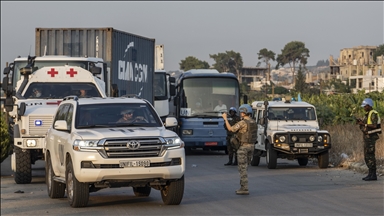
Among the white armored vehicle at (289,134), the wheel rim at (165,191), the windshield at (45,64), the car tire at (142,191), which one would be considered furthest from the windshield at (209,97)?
the wheel rim at (165,191)

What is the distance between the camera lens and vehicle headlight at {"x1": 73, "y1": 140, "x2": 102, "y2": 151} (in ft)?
38.5

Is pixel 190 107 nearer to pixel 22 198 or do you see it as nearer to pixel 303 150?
pixel 303 150

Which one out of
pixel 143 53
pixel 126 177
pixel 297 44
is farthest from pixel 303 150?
pixel 297 44

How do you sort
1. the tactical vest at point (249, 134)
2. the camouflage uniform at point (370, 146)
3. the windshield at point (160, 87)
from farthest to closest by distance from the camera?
the windshield at point (160, 87)
the camouflage uniform at point (370, 146)
the tactical vest at point (249, 134)

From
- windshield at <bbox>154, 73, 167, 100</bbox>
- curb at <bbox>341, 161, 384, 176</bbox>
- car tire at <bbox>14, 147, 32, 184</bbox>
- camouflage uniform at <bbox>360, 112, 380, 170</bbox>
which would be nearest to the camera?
camouflage uniform at <bbox>360, 112, 380, 170</bbox>

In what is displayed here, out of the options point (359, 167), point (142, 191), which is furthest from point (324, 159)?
point (142, 191)

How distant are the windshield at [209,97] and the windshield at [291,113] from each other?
22.6 ft

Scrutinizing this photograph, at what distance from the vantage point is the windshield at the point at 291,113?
73.1 feet

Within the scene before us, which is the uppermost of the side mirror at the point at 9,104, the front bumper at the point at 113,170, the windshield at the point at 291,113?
the side mirror at the point at 9,104

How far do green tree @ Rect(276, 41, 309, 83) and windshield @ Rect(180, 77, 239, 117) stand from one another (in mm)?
72936

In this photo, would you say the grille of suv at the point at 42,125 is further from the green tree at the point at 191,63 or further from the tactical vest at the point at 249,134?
the green tree at the point at 191,63

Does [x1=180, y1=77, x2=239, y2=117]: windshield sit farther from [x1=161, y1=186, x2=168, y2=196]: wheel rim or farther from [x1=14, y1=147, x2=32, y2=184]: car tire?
[x1=161, y1=186, x2=168, y2=196]: wheel rim

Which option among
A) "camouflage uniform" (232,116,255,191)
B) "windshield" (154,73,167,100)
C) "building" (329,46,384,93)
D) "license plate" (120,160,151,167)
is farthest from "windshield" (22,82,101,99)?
"building" (329,46,384,93)

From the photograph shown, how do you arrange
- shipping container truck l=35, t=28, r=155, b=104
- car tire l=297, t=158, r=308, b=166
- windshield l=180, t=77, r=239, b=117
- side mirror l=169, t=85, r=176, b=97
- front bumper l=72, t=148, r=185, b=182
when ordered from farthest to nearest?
windshield l=180, t=77, r=239, b=117
side mirror l=169, t=85, r=176, b=97
car tire l=297, t=158, r=308, b=166
shipping container truck l=35, t=28, r=155, b=104
front bumper l=72, t=148, r=185, b=182
